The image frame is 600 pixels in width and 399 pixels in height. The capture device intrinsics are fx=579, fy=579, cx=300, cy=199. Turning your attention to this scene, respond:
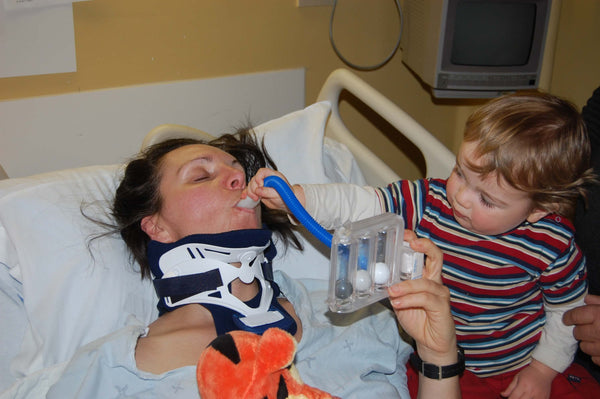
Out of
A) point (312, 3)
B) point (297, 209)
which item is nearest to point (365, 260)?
point (297, 209)

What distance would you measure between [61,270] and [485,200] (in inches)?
47.4

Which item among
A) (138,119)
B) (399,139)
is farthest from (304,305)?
(399,139)

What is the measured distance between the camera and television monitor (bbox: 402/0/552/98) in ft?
9.46

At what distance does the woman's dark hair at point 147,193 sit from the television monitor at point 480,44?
4.46 ft

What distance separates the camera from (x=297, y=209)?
1.28m

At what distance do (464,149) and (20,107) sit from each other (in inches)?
65.1

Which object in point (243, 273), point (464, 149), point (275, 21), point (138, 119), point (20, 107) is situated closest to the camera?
point (464, 149)

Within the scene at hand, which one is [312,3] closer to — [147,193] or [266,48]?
[266,48]

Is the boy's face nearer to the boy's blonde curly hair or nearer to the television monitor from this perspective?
the boy's blonde curly hair

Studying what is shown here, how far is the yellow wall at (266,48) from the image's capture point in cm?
231

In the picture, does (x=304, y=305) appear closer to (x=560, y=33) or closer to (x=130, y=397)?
(x=130, y=397)

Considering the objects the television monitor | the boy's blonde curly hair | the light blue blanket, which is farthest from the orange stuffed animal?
the television monitor

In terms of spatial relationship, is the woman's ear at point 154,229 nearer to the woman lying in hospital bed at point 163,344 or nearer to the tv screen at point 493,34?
the woman lying in hospital bed at point 163,344

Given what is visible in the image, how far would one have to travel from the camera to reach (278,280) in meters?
1.92
